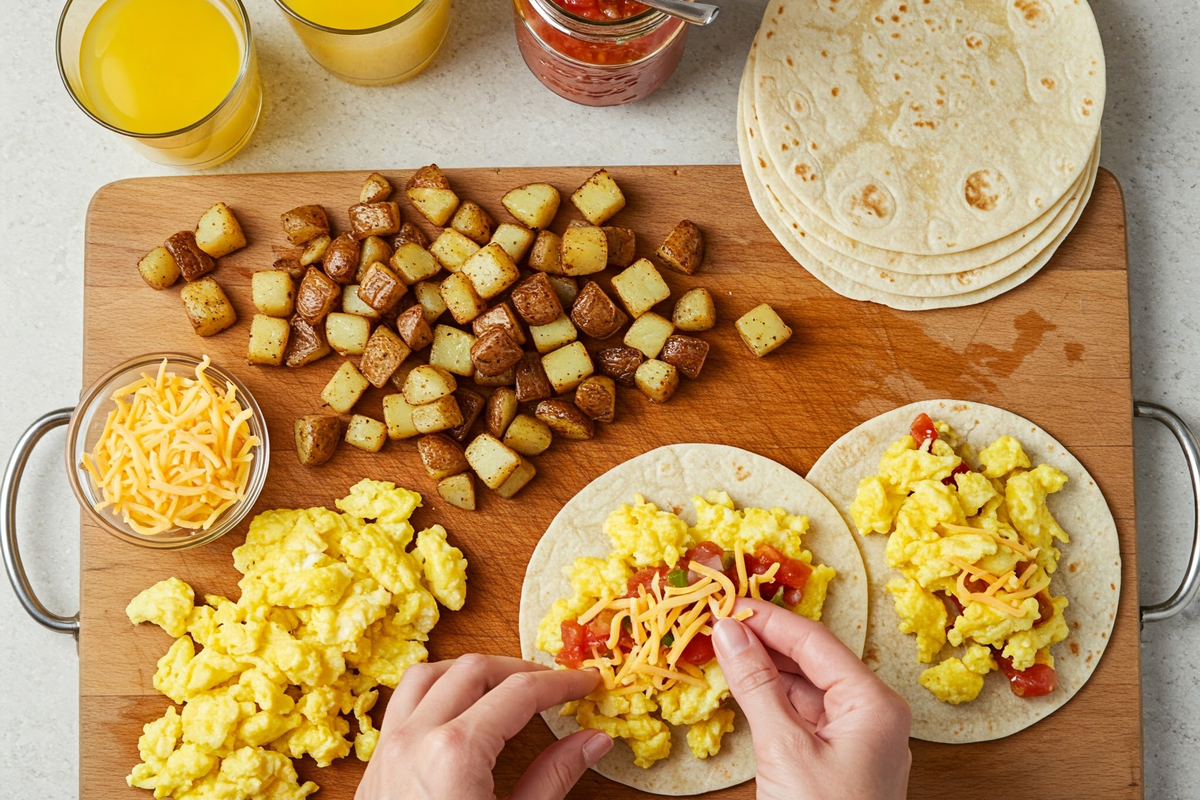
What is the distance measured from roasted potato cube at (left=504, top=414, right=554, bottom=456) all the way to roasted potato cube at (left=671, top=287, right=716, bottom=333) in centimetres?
73

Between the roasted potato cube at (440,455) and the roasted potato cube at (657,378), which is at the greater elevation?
the roasted potato cube at (657,378)

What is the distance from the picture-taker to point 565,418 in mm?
3785

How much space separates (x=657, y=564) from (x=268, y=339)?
6.06 feet

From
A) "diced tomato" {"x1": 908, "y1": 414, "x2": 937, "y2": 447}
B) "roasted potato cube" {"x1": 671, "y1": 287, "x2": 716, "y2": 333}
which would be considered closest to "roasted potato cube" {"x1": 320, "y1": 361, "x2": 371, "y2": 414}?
"roasted potato cube" {"x1": 671, "y1": 287, "x2": 716, "y2": 333}

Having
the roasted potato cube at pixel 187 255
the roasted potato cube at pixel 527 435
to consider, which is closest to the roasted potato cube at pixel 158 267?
the roasted potato cube at pixel 187 255

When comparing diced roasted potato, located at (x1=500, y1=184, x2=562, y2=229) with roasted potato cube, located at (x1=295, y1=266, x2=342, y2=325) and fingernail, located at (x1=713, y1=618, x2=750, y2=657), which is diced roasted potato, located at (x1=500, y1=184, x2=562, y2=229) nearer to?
roasted potato cube, located at (x1=295, y1=266, x2=342, y2=325)

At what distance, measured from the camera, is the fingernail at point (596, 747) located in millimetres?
3365

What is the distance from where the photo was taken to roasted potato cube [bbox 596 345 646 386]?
3842mm

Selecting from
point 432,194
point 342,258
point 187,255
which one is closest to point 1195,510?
point 432,194

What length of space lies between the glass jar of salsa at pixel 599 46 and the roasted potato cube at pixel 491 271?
2.54ft

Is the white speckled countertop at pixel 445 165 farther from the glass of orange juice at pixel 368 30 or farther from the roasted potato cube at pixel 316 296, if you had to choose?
the roasted potato cube at pixel 316 296

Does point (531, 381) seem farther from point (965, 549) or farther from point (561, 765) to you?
point (965, 549)

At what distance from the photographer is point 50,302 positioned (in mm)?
4125

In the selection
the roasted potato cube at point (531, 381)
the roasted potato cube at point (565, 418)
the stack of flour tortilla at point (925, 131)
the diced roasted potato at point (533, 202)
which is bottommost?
the roasted potato cube at point (565, 418)
